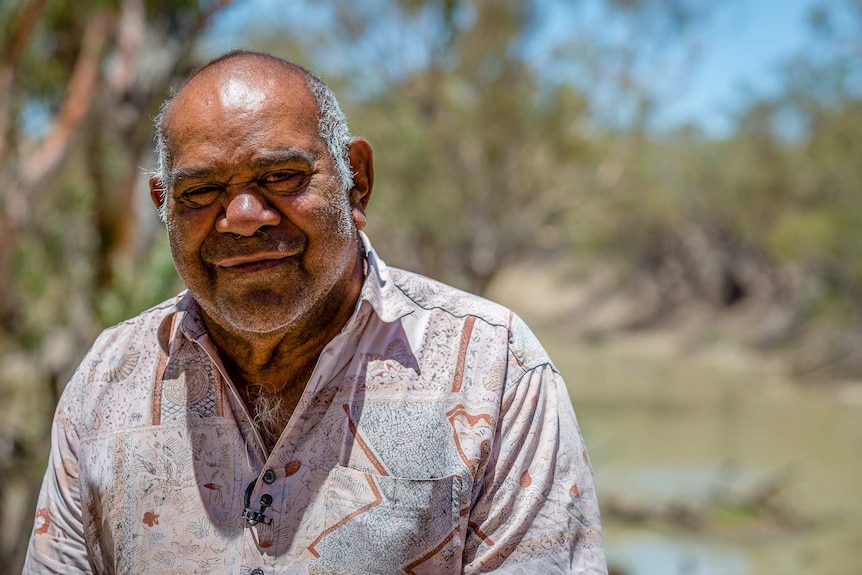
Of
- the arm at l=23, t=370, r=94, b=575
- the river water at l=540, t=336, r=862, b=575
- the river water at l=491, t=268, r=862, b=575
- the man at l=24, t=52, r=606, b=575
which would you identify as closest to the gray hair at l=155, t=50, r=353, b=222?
the man at l=24, t=52, r=606, b=575

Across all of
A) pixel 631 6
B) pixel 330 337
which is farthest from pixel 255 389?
pixel 631 6

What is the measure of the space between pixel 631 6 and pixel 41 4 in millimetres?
12098

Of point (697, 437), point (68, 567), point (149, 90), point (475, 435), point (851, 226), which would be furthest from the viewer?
point (851, 226)

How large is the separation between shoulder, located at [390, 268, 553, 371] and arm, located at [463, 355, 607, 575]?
0.12 ft

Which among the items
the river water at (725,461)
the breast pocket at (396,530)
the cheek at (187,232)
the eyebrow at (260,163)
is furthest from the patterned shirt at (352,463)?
the river water at (725,461)

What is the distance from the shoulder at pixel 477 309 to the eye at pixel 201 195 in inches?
12.9

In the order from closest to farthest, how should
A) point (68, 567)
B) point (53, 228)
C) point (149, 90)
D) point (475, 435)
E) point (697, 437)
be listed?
point (475, 435), point (68, 567), point (149, 90), point (53, 228), point (697, 437)

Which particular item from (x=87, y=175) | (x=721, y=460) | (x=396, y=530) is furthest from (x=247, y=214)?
(x=721, y=460)

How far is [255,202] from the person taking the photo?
61.5 inches

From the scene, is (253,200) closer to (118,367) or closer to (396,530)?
(118,367)

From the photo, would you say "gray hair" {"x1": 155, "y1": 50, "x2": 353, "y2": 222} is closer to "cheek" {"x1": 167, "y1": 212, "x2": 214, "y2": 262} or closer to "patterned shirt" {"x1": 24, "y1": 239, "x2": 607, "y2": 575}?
"cheek" {"x1": 167, "y1": 212, "x2": 214, "y2": 262}

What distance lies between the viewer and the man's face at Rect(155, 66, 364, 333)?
5.12ft

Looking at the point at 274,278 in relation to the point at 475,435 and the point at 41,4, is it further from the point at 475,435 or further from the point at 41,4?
the point at 41,4

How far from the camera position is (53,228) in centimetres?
779
